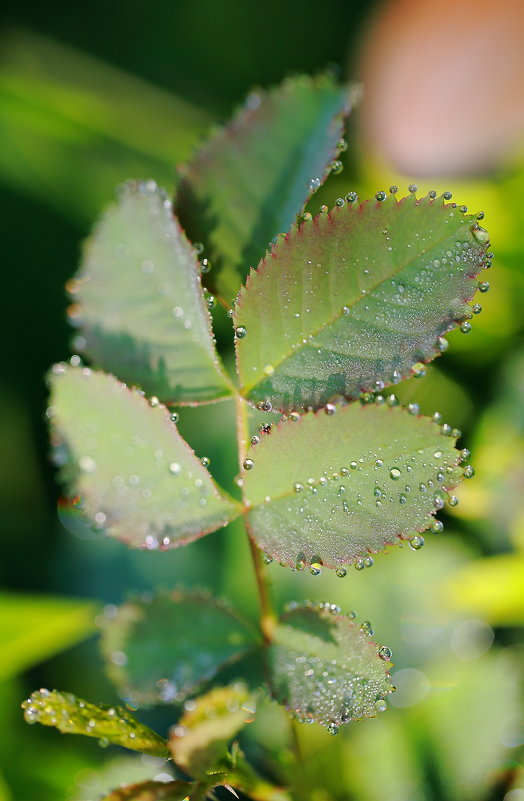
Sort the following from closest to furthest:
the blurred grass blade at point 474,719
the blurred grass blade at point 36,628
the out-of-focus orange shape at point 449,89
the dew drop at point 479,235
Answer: the dew drop at point 479,235 → the blurred grass blade at point 474,719 → the blurred grass blade at point 36,628 → the out-of-focus orange shape at point 449,89

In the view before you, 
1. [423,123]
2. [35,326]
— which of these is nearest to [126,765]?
[35,326]

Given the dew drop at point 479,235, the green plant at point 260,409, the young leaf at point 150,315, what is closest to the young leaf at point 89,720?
the green plant at point 260,409

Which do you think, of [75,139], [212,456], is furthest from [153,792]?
[75,139]

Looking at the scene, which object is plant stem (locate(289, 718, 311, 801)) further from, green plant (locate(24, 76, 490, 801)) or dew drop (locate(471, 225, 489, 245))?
dew drop (locate(471, 225, 489, 245))

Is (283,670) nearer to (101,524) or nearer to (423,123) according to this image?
(101,524)

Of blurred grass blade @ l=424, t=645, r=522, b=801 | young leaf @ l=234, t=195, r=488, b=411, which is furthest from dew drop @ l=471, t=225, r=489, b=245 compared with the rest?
blurred grass blade @ l=424, t=645, r=522, b=801

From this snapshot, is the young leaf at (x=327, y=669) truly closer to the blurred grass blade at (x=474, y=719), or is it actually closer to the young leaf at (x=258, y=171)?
the young leaf at (x=258, y=171)

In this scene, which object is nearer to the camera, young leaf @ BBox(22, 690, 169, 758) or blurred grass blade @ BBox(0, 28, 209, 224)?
young leaf @ BBox(22, 690, 169, 758)
